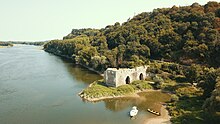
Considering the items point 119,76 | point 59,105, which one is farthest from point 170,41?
point 59,105

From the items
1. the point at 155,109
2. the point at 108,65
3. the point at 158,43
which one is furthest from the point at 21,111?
the point at 158,43

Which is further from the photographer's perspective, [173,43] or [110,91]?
[173,43]

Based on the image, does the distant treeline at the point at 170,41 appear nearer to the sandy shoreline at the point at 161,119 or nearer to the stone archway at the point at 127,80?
the stone archway at the point at 127,80

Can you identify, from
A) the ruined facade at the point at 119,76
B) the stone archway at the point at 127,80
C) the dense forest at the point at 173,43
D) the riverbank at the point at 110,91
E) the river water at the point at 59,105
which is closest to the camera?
the river water at the point at 59,105

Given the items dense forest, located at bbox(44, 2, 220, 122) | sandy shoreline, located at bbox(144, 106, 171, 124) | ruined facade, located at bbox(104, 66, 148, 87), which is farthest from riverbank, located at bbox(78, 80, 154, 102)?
sandy shoreline, located at bbox(144, 106, 171, 124)

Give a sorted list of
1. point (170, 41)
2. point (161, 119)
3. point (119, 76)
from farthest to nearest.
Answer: point (170, 41)
point (119, 76)
point (161, 119)

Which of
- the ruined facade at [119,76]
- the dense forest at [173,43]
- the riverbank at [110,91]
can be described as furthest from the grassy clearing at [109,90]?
the dense forest at [173,43]

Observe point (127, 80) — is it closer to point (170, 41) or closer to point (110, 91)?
point (110, 91)

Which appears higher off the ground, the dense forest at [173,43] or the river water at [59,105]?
the dense forest at [173,43]

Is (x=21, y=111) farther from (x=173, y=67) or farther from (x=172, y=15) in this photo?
(x=172, y=15)
